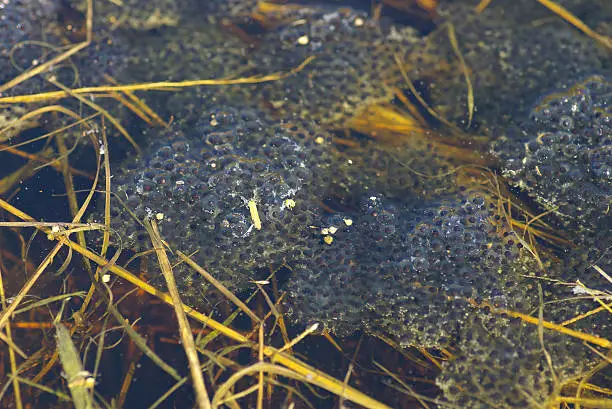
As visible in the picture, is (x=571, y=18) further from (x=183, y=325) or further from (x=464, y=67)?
(x=183, y=325)

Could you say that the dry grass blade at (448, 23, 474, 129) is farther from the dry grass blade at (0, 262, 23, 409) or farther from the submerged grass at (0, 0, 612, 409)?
the dry grass blade at (0, 262, 23, 409)

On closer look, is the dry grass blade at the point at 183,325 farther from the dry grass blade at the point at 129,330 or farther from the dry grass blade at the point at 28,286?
the dry grass blade at the point at 28,286

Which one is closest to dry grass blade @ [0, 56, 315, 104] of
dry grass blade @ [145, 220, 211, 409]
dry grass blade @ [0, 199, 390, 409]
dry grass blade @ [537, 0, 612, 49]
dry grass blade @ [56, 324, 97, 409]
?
dry grass blade @ [0, 199, 390, 409]

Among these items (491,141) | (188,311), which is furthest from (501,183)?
(188,311)

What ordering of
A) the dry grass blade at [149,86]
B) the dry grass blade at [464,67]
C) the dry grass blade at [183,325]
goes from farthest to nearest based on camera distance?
the dry grass blade at [464,67] → the dry grass blade at [149,86] → the dry grass blade at [183,325]

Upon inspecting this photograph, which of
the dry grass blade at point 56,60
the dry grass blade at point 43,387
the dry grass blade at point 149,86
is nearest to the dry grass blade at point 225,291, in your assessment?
the dry grass blade at point 43,387

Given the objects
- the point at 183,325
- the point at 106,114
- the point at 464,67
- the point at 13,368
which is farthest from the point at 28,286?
the point at 464,67
